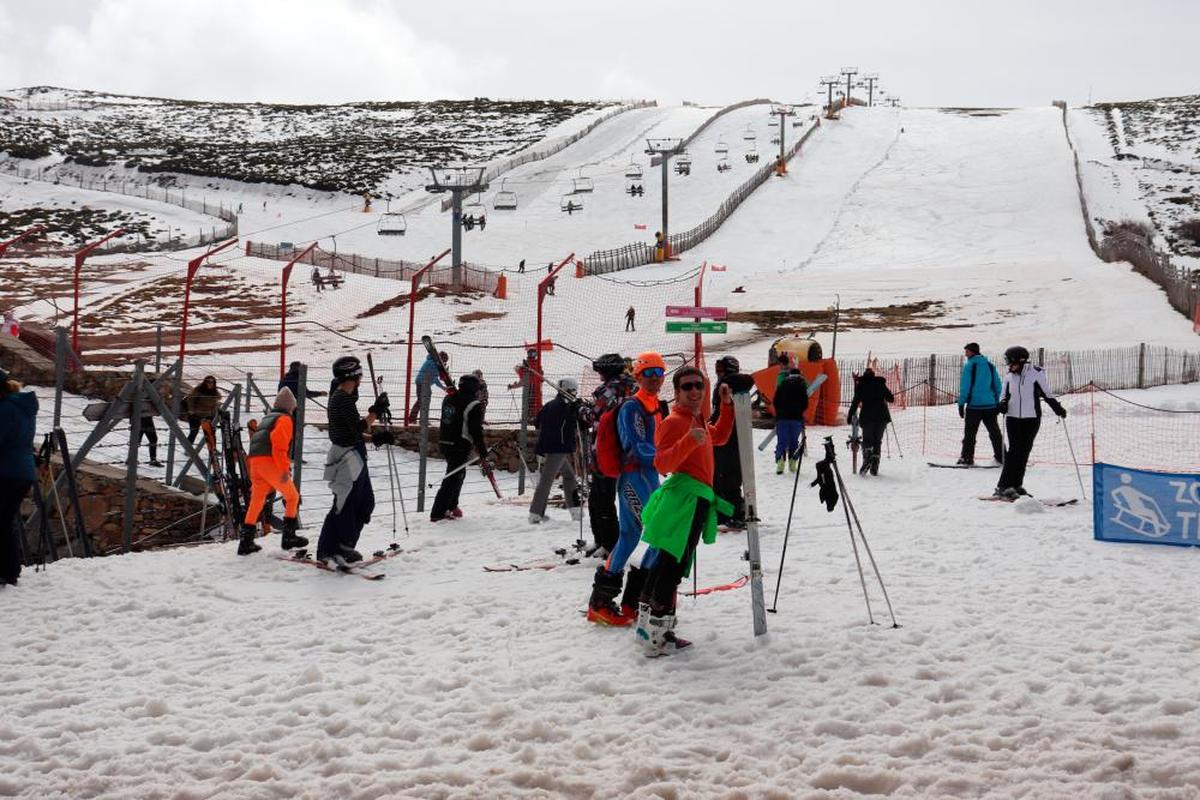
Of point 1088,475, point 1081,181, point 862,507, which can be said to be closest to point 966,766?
point 862,507

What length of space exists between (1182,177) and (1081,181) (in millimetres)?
6667

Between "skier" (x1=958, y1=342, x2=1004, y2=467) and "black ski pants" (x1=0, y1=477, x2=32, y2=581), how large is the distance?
9614 millimetres

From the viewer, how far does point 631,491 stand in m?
6.93

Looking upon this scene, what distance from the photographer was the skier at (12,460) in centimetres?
744

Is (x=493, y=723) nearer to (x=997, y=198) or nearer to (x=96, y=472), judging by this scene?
(x=96, y=472)

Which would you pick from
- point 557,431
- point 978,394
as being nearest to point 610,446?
point 557,431

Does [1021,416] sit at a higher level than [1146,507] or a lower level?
higher

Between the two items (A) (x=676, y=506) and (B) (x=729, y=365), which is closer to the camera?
(A) (x=676, y=506)

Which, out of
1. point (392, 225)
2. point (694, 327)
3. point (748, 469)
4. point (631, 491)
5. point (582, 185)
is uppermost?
point (582, 185)

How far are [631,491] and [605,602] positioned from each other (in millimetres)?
691

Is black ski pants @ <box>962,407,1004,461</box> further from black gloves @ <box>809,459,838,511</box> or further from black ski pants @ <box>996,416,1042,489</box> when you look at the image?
black gloves @ <box>809,459,838,511</box>

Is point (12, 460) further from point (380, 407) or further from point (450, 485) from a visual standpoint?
point (450, 485)

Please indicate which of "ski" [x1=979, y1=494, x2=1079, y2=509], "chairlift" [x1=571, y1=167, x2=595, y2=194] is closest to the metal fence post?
"ski" [x1=979, y1=494, x2=1079, y2=509]

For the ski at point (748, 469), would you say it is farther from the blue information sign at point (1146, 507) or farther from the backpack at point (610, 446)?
the blue information sign at point (1146, 507)
